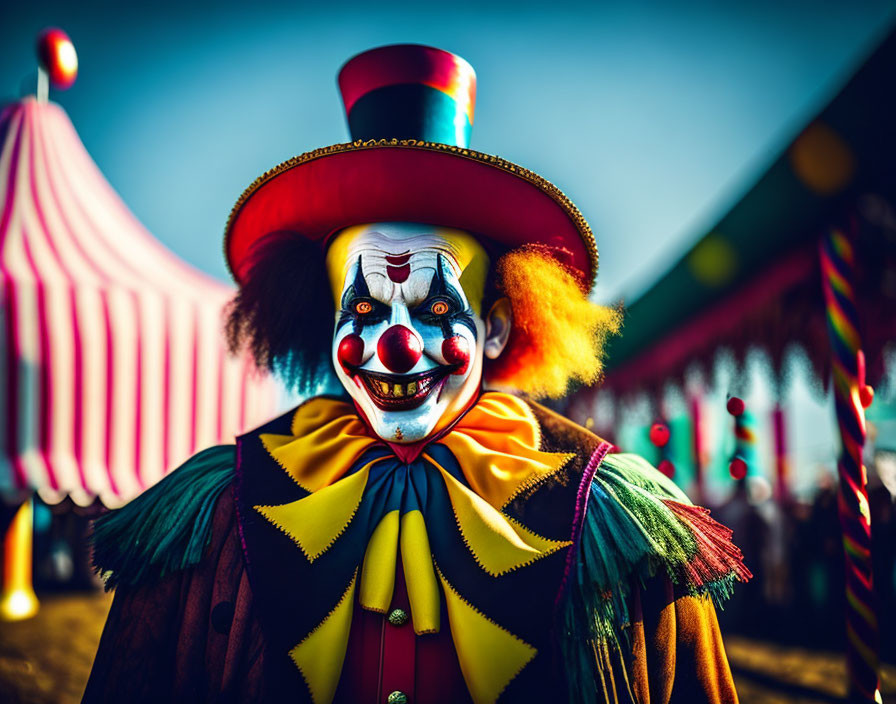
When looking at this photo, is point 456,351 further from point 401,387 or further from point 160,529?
point 160,529

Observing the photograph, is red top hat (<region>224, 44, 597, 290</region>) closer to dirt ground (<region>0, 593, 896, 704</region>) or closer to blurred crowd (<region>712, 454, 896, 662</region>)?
dirt ground (<region>0, 593, 896, 704</region>)

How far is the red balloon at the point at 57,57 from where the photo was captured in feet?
15.1

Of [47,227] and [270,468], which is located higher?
[47,227]

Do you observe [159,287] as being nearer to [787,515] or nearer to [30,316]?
[30,316]

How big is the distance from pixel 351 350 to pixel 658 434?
105cm

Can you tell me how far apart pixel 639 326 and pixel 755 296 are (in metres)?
2.72

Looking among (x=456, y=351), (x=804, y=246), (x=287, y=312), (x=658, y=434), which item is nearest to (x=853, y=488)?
(x=658, y=434)

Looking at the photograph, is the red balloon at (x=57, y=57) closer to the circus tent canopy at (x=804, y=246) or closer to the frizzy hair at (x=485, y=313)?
the frizzy hair at (x=485, y=313)

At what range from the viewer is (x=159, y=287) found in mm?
4477

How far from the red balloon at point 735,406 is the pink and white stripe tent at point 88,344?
11.0 ft

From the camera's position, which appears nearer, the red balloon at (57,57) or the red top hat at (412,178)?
the red top hat at (412,178)

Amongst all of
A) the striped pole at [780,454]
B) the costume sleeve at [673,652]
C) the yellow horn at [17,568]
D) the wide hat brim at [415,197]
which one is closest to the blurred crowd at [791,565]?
the yellow horn at [17,568]

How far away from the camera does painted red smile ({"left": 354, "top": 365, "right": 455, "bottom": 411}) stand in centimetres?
150

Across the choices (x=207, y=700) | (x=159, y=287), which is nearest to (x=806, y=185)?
(x=207, y=700)
